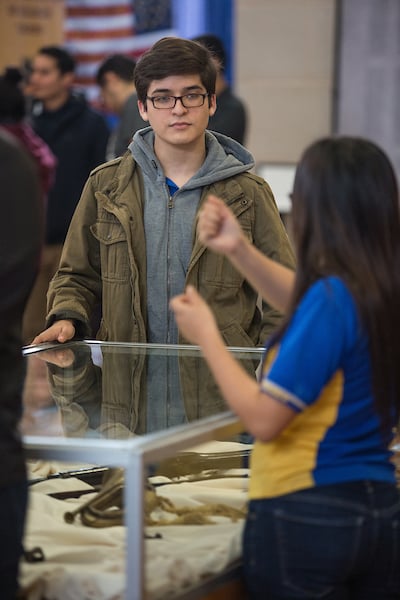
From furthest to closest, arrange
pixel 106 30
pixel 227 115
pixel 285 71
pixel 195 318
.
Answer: pixel 106 30
pixel 285 71
pixel 227 115
pixel 195 318

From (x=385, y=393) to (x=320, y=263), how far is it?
0.25 meters

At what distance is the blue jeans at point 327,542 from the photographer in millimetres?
1927

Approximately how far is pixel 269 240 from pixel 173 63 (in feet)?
1.78

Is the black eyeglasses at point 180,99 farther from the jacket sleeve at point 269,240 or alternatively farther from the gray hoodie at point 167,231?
the jacket sleeve at point 269,240

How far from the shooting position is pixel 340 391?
195 centimetres

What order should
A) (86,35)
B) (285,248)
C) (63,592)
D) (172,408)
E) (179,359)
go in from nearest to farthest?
(63,592), (172,408), (179,359), (285,248), (86,35)

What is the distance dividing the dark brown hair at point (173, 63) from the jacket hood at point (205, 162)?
0.45ft

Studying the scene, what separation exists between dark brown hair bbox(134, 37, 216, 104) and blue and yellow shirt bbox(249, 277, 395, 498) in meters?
1.31

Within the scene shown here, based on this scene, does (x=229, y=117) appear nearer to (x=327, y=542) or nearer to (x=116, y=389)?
(x=116, y=389)

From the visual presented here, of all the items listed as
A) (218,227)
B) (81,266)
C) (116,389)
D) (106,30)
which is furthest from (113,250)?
(106,30)

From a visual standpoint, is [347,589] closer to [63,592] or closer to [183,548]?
[183,548]

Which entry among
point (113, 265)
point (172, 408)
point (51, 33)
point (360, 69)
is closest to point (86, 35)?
point (51, 33)

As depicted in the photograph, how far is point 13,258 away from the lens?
191cm

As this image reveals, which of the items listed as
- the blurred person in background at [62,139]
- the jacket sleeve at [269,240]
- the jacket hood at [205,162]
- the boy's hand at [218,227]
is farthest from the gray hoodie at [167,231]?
the blurred person in background at [62,139]
